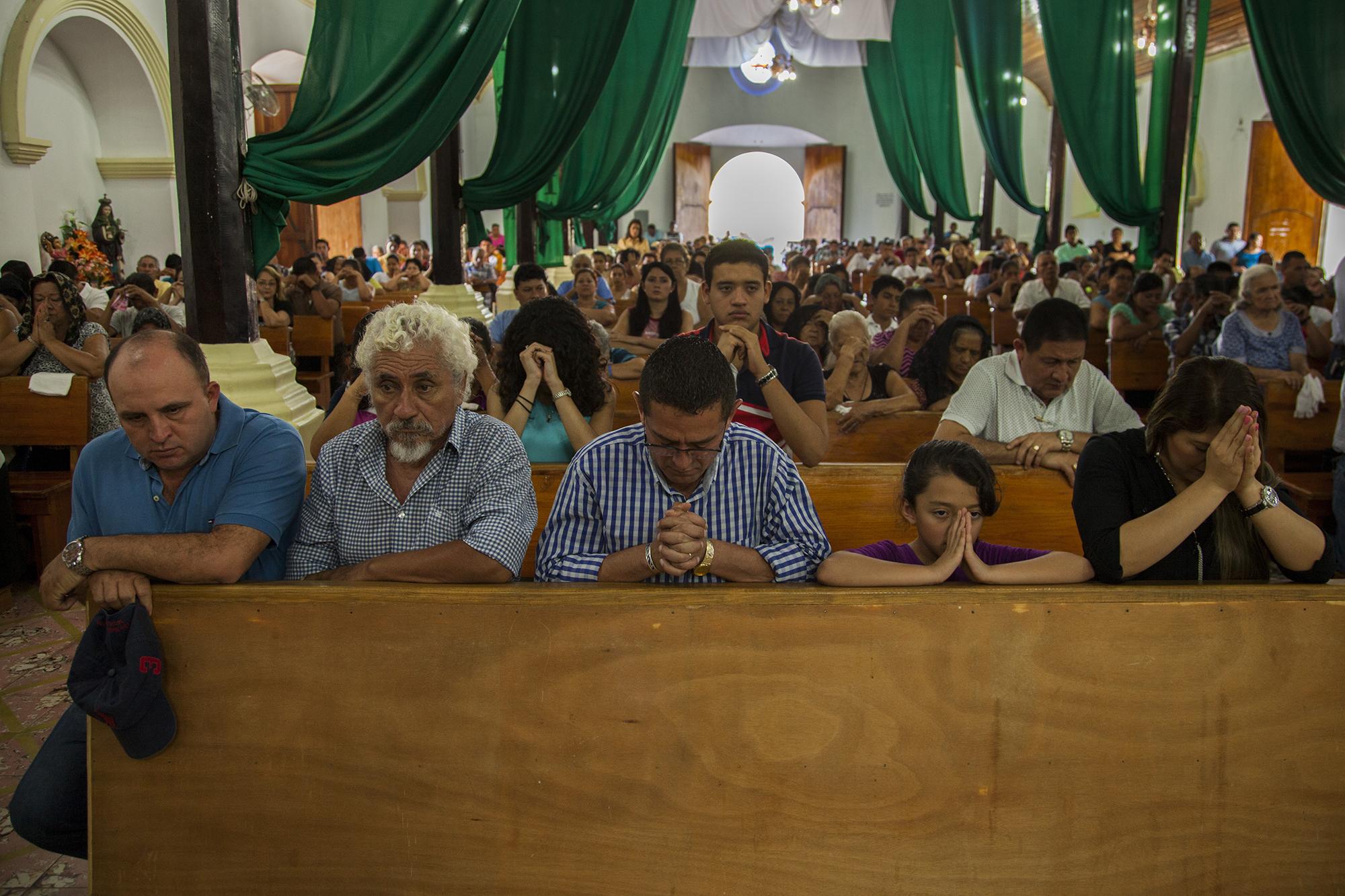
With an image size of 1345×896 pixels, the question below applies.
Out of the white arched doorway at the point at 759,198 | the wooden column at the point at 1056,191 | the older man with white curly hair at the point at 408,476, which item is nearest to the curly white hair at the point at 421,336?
the older man with white curly hair at the point at 408,476

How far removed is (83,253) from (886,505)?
28.6ft

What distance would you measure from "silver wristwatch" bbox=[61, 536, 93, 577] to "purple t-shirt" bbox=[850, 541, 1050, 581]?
136 cm

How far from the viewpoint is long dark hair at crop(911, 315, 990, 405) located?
4.11 m

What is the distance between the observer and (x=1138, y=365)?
6.52 metres

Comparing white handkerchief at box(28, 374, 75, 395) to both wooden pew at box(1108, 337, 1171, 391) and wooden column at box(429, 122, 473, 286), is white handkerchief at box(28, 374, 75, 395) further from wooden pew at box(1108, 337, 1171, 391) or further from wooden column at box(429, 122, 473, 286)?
wooden pew at box(1108, 337, 1171, 391)

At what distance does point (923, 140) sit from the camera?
12.8m

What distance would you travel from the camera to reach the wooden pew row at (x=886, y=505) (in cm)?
275

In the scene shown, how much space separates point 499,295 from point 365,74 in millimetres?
5277

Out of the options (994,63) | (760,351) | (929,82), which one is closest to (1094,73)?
(994,63)

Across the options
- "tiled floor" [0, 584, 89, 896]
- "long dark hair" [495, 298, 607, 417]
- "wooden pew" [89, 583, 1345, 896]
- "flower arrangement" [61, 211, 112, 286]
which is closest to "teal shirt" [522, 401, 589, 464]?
"long dark hair" [495, 298, 607, 417]

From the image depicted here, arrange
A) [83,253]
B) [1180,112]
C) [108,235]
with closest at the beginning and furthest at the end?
[1180,112] → [83,253] → [108,235]

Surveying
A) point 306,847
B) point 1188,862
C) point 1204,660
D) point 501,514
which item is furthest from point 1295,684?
point 306,847

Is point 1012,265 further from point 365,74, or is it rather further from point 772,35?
point 772,35

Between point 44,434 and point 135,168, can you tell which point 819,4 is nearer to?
point 135,168
